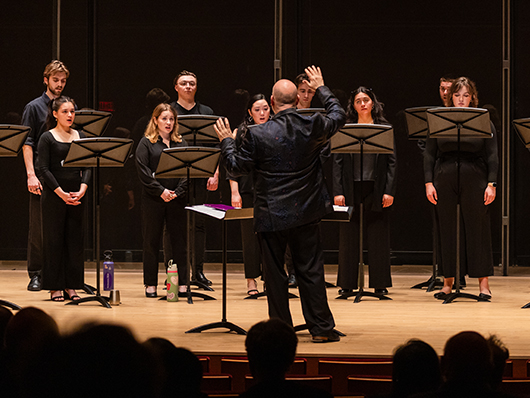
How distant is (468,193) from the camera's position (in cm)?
587

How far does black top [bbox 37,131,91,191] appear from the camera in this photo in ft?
18.6

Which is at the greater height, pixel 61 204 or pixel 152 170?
pixel 152 170

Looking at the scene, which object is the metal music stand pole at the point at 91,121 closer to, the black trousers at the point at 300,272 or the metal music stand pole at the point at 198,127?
the metal music stand pole at the point at 198,127

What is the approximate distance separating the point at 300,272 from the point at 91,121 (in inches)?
107

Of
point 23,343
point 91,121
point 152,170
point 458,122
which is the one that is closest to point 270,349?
point 23,343

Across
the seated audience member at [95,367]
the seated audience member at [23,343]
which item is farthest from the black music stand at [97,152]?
the seated audience member at [95,367]

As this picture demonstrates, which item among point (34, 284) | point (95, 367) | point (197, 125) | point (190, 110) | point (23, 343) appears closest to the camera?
point (95, 367)

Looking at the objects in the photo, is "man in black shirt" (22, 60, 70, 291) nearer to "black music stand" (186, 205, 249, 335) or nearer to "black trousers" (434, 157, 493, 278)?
"black music stand" (186, 205, 249, 335)

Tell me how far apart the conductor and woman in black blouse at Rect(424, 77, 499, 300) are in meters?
1.97

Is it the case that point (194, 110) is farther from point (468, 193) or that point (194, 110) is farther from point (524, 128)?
point (524, 128)

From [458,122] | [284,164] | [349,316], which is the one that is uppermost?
[458,122]

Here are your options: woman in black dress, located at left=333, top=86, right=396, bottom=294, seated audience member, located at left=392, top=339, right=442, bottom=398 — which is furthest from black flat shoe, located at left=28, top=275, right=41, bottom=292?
seated audience member, located at left=392, top=339, right=442, bottom=398

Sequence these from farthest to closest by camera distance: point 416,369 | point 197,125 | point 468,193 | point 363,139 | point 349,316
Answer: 1. point 197,125
2. point 468,193
3. point 363,139
4. point 349,316
5. point 416,369

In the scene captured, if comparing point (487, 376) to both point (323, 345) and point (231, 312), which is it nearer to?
point (323, 345)
